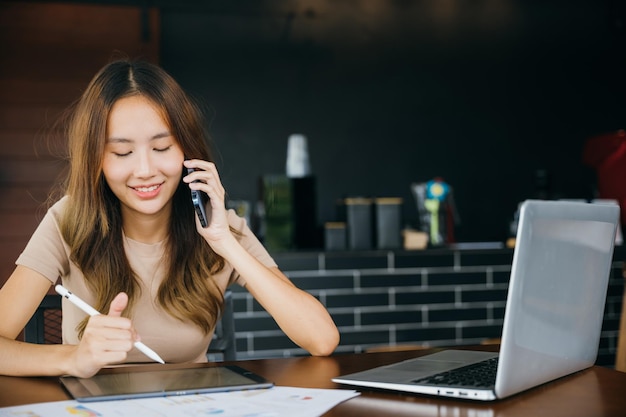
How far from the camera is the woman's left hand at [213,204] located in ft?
5.94

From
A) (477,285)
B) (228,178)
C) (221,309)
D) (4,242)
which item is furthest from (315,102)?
(221,309)

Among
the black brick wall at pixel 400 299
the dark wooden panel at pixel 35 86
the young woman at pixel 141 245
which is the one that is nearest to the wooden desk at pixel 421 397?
the young woman at pixel 141 245

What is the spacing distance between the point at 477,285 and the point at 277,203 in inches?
44.0

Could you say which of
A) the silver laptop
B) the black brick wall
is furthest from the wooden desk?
the black brick wall

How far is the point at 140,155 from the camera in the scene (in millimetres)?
1832

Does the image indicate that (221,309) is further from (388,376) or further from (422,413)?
(422,413)

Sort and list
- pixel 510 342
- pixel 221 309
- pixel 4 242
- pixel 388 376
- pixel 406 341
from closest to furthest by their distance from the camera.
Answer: pixel 510 342
pixel 388 376
pixel 221 309
pixel 406 341
pixel 4 242

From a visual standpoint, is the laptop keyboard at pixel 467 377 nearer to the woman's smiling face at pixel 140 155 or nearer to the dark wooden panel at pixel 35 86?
the woman's smiling face at pixel 140 155

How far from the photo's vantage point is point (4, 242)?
15.4 ft

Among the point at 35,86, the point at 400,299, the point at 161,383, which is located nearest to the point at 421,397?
the point at 161,383

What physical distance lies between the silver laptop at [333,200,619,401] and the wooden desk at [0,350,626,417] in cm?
2

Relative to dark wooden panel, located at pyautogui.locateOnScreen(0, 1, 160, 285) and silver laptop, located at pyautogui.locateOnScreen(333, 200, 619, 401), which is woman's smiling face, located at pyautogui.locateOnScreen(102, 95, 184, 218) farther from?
dark wooden panel, located at pyautogui.locateOnScreen(0, 1, 160, 285)

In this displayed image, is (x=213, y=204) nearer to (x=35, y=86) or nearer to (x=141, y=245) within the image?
(x=141, y=245)

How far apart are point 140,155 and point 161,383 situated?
2.11 feet
